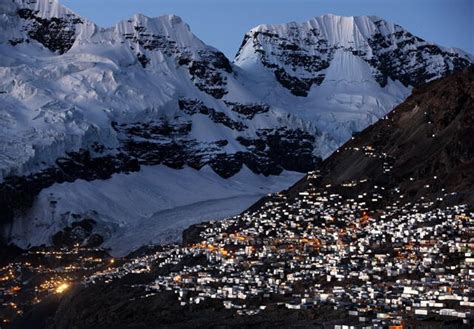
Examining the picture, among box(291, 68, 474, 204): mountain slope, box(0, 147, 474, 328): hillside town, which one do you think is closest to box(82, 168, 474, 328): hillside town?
box(0, 147, 474, 328): hillside town

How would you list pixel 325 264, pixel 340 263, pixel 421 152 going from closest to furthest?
1. pixel 340 263
2. pixel 325 264
3. pixel 421 152

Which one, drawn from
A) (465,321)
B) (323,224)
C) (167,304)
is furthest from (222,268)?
(465,321)

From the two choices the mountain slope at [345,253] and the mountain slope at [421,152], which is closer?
the mountain slope at [345,253]

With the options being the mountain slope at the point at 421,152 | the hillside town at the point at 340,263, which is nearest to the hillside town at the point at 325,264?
the hillside town at the point at 340,263

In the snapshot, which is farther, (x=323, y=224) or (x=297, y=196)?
(x=297, y=196)

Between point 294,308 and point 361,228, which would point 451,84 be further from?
point 294,308

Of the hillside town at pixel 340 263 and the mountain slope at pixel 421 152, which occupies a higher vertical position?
the mountain slope at pixel 421 152

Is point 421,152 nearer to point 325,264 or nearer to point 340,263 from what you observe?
point 325,264

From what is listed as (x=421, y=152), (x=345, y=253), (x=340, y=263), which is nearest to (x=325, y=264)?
(x=340, y=263)

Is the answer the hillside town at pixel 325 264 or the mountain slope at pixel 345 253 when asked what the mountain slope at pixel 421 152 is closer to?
the mountain slope at pixel 345 253

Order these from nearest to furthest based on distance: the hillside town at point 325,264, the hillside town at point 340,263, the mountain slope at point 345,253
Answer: the hillside town at point 340,263, the hillside town at point 325,264, the mountain slope at point 345,253

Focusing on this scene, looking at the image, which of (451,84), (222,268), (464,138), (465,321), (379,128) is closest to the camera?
(465,321)
